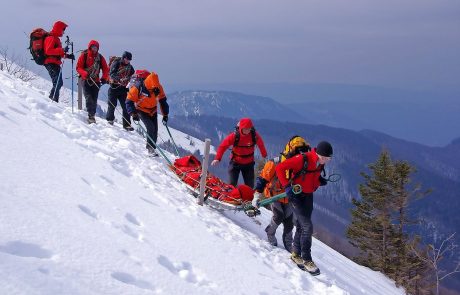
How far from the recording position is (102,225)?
527 centimetres

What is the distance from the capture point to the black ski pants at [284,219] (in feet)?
28.9

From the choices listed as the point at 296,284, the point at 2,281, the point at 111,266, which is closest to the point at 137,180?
the point at 296,284

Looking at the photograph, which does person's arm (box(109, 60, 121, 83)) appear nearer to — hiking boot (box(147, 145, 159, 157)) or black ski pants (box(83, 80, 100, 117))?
black ski pants (box(83, 80, 100, 117))


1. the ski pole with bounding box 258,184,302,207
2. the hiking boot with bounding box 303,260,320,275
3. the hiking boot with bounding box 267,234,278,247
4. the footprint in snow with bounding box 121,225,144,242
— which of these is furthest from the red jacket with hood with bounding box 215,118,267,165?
the footprint in snow with bounding box 121,225,144,242

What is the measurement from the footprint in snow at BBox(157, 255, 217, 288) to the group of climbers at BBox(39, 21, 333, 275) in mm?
2817

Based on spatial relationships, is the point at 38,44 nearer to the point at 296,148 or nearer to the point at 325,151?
the point at 296,148

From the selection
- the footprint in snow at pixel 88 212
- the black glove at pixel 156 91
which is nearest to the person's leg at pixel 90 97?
the black glove at pixel 156 91

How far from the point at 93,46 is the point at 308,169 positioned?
311 inches

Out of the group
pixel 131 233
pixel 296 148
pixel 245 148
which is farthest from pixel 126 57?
pixel 131 233

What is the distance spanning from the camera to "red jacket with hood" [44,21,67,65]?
11.5 m

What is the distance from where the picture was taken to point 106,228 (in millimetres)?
5230

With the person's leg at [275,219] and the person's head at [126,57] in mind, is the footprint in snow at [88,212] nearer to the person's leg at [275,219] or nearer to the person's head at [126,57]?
the person's leg at [275,219]

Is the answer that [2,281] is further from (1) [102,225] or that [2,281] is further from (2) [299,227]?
(2) [299,227]

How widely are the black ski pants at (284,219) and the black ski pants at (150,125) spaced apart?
170 inches
